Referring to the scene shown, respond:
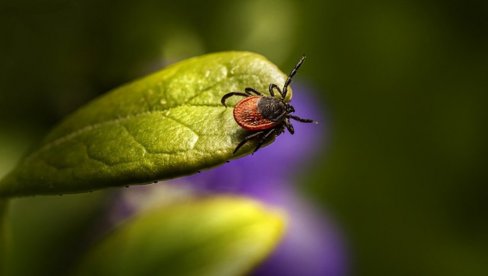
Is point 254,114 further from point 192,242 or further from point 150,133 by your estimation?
point 192,242

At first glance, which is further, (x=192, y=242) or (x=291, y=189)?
(x=291, y=189)

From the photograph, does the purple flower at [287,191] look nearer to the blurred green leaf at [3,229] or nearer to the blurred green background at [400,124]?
the blurred green background at [400,124]

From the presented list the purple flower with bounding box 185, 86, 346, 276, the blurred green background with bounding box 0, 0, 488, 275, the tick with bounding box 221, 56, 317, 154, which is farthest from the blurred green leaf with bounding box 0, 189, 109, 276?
the blurred green background with bounding box 0, 0, 488, 275

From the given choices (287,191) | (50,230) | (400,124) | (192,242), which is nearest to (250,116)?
(192,242)

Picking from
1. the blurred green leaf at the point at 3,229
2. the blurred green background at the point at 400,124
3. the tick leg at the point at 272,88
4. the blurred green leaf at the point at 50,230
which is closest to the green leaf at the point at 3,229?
the blurred green leaf at the point at 3,229

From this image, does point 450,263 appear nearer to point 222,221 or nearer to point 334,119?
point 334,119

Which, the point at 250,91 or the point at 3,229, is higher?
the point at 250,91
